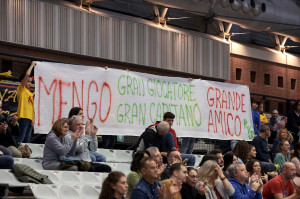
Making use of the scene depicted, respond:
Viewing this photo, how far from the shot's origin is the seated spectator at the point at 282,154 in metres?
13.8

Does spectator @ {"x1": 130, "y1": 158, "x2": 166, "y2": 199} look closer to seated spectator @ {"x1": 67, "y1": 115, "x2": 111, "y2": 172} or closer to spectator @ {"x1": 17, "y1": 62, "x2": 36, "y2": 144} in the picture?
seated spectator @ {"x1": 67, "y1": 115, "x2": 111, "y2": 172}

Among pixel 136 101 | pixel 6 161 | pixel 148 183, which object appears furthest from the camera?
pixel 136 101

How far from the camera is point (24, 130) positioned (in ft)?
38.3

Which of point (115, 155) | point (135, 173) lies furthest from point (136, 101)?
point (135, 173)

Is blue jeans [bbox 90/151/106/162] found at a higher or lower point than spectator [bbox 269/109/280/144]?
lower

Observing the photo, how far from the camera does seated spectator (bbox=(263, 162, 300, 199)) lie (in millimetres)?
10219

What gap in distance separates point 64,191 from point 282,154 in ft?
19.7

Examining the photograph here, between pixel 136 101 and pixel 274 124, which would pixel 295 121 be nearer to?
pixel 274 124

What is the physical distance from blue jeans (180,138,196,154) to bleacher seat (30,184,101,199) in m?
4.64

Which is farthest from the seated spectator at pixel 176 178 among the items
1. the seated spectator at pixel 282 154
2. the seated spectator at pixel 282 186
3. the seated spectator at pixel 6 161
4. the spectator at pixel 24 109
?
the seated spectator at pixel 282 154

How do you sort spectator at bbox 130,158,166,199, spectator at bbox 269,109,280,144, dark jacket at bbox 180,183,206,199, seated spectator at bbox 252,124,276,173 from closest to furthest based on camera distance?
1. spectator at bbox 130,158,166,199
2. dark jacket at bbox 180,183,206,199
3. seated spectator at bbox 252,124,276,173
4. spectator at bbox 269,109,280,144

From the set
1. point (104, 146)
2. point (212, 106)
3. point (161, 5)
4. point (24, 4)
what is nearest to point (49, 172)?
point (104, 146)

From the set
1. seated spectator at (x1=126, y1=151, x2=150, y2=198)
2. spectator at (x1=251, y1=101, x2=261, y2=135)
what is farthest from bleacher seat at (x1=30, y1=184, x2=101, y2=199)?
spectator at (x1=251, y1=101, x2=261, y2=135)

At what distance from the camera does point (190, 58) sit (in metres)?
20.7
